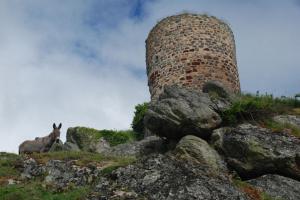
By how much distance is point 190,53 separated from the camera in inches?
1235

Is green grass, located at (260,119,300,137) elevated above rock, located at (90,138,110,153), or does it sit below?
below

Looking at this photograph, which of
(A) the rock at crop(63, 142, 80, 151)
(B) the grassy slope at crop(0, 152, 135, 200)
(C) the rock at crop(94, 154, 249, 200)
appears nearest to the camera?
(C) the rock at crop(94, 154, 249, 200)

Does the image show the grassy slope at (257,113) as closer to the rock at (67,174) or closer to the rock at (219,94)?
the rock at (219,94)

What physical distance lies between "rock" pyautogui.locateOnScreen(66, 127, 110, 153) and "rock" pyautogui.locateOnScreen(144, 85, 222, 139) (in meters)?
7.58

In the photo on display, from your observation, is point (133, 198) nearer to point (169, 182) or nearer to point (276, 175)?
point (169, 182)

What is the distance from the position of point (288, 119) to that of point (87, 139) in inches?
459

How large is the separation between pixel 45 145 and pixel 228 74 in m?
10.5

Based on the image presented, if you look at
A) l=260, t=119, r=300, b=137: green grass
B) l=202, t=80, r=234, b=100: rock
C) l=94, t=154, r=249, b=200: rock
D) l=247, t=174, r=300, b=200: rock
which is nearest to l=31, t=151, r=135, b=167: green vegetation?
l=94, t=154, r=249, b=200: rock

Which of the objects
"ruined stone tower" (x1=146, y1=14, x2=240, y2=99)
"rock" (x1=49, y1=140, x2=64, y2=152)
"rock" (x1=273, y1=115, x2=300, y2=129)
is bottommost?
"rock" (x1=49, y1=140, x2=64, y2=152)

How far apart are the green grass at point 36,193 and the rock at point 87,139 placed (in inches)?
466

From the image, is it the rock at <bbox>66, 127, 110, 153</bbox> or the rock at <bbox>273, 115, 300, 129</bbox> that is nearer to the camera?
the rock at <bbox>273, 115, 300, 129</bbox>

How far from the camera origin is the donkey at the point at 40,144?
88.1 feet

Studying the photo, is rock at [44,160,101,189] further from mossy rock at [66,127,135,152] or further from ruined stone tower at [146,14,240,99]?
ruined stone tower at [146,14,240,99]

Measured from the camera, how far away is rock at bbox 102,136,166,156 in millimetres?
24844
